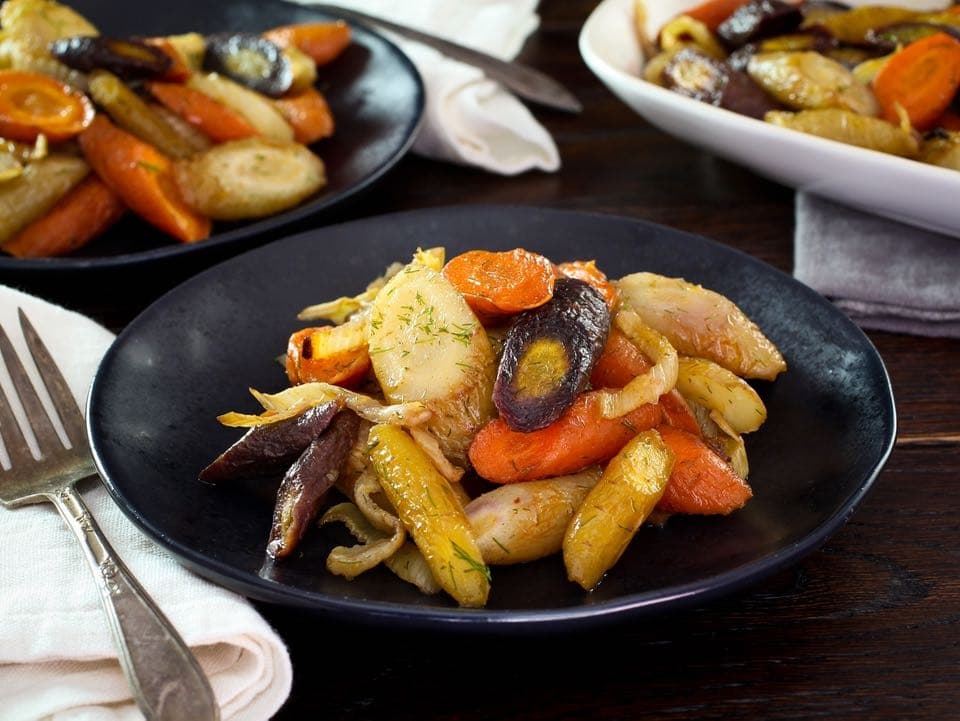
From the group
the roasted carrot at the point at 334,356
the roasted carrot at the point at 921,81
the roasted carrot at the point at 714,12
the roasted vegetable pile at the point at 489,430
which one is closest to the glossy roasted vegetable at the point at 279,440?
the roasted vegetable pile at the point at 489,430

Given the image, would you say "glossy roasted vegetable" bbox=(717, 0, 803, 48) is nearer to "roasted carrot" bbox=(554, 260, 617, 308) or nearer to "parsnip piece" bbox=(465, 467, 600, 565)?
"roasted carrot" bbox=(554, 260, 617, 308)

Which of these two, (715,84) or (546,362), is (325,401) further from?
(715,84)

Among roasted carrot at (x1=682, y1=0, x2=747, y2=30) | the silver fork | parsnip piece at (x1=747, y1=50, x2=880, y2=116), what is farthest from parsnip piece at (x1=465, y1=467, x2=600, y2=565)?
roasted carrot at (x1=682, y1=0, x2=747, y2=30)

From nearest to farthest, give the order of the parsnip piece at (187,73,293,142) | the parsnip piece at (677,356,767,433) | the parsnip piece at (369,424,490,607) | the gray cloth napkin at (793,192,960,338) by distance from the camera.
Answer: the parsnip piece at (369,424,490,607)
the parsnip piece at (677,356,767,433)
the gray cloth napkin at (793,192,960,338)
the parsnip piece at (187,73,293,142)

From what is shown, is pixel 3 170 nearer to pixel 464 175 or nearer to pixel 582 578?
pixel 464 175

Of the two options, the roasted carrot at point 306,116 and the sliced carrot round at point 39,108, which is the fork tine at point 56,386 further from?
the roasted carrot at point 306,116

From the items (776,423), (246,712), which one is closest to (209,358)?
(246,712)
